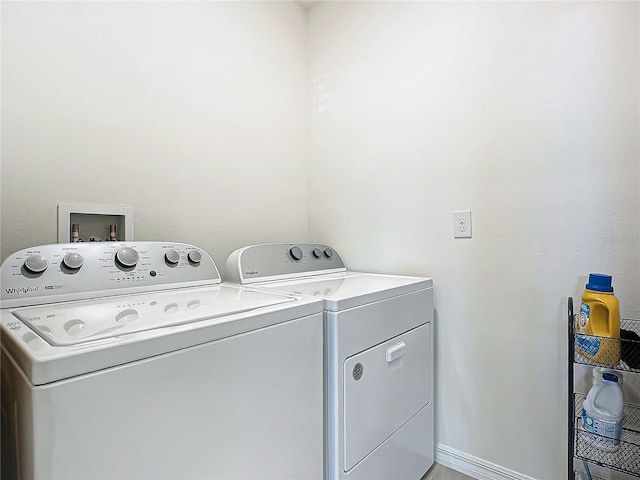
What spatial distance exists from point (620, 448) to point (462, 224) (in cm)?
89

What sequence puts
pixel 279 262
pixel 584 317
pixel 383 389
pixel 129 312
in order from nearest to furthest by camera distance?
pixel 129 312
pixel 584 317
pixel 383 389
pixel 279 262

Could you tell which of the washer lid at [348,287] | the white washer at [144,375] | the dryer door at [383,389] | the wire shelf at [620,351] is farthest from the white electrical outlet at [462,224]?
the white washer at [144,375]

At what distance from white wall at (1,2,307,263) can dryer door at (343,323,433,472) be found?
91cm

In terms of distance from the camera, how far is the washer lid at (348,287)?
1.08 meters

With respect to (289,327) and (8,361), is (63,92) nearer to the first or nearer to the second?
(8,361)

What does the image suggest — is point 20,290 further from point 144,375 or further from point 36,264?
point 144,375

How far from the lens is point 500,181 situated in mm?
1437

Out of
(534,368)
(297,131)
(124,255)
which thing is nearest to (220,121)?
(297,131)

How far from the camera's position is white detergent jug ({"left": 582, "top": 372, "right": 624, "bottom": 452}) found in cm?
106

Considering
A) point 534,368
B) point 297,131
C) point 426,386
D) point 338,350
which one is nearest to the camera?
point 338,350

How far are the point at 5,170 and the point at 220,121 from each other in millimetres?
854

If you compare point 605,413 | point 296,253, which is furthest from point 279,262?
point 605,413

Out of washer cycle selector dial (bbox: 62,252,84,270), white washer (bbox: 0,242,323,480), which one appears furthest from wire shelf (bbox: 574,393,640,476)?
washer cycle selector dial (bbox: 62,252,84,270)

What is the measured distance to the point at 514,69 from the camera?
1400 millimetres
